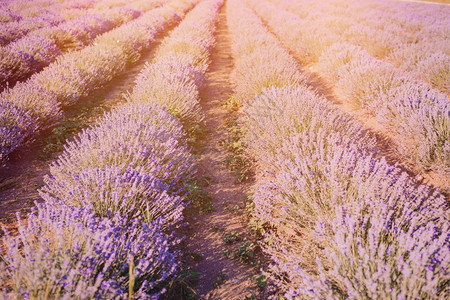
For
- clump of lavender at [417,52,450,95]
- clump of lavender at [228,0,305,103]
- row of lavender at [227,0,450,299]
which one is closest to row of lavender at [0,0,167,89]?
clump of lavender at [228,0,305,103]

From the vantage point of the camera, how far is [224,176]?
303cm

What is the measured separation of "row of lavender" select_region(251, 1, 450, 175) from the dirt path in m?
2.01

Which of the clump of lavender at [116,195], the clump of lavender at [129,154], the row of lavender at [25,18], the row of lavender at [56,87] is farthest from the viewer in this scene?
the row of lavender at [25,18]

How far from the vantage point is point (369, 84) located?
4.06 m

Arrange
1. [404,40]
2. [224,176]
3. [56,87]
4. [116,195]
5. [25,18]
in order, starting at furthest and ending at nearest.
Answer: [25,18] < [404,40] < [56,87] < [224,176] < [116,195]

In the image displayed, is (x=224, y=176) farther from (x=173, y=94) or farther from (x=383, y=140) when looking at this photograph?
(x=383, y=140)

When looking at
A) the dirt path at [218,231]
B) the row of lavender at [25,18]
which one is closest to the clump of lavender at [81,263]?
the dirt path at [218,231]

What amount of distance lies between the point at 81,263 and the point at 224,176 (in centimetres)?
190

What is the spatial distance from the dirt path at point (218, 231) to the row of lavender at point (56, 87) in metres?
2.30

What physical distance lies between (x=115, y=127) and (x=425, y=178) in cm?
340

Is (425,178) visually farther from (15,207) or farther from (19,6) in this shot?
(19,6)

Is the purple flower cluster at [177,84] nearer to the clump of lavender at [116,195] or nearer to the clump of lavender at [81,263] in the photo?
the clump of lavender at [116,195]

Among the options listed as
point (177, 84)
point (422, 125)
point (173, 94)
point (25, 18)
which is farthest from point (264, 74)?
point (25, 18)

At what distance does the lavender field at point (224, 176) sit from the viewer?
1323mm
